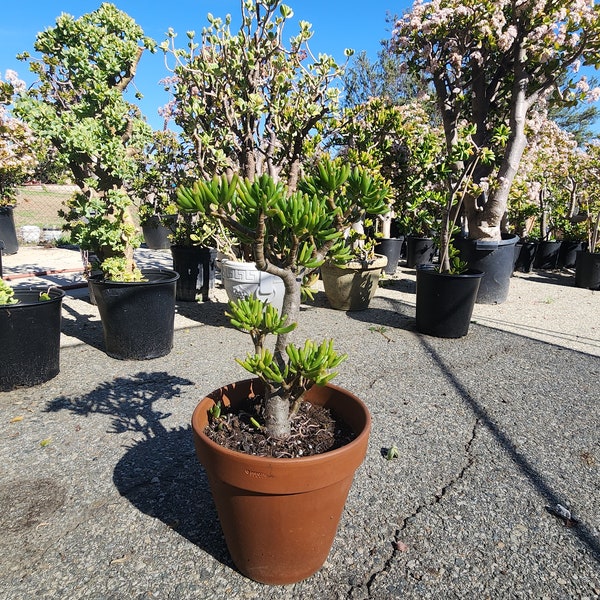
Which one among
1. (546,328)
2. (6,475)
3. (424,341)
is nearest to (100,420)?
(6,475)

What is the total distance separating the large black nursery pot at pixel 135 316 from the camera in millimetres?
3674

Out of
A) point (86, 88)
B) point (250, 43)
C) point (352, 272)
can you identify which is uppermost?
point (250, 43)

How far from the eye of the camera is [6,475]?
2.20m

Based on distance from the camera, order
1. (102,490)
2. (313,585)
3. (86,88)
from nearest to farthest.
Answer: (313,585) < (102,490) < (86,88)

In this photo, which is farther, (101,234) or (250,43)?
(250,43)

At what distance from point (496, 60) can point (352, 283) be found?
4.00 m

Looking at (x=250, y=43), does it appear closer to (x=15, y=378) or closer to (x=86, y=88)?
(x=86, y=88)

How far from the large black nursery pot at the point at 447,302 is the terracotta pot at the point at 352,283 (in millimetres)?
894

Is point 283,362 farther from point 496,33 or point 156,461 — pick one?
point 496,33

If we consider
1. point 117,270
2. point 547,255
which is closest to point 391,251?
point 547,255

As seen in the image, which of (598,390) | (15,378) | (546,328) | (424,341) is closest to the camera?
(15,378)

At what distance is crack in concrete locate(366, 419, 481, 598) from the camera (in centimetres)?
169

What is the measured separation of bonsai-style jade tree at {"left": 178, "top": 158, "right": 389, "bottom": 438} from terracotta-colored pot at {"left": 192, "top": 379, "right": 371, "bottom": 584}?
28cm

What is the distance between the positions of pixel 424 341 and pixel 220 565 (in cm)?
324
